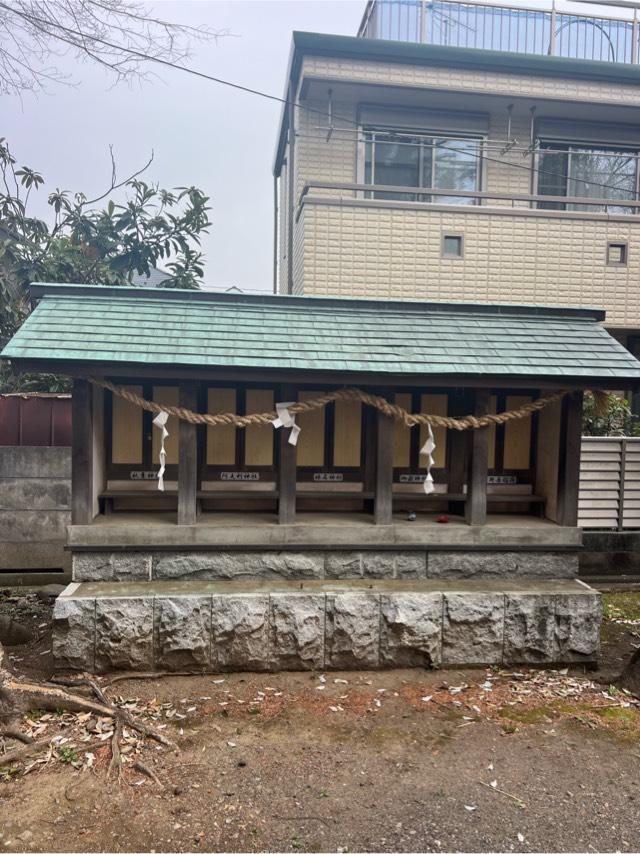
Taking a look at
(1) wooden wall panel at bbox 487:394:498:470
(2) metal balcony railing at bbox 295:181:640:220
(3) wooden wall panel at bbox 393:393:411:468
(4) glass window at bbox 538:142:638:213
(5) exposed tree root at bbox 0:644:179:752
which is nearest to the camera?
(5) exposed tree root at bbox 0:644:179:752

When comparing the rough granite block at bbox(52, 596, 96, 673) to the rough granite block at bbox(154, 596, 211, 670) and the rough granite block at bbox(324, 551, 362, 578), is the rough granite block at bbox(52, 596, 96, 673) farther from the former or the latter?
the rough granite block at bbox(324, 551, 362, 578)

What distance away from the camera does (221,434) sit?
23.5 feet

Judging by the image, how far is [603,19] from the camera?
1248 centimetres

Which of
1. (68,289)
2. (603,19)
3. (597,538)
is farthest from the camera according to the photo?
(603,19)

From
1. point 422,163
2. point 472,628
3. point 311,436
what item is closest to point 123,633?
point 311,436

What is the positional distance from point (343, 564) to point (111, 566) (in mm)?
2592

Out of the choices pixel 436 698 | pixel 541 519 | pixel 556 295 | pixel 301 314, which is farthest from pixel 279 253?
pixel 436 698

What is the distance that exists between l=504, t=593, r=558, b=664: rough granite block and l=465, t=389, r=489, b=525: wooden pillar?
3.16ft

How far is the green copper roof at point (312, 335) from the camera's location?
6.20 metres

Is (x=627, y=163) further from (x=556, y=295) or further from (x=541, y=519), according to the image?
(x=541, y=519)

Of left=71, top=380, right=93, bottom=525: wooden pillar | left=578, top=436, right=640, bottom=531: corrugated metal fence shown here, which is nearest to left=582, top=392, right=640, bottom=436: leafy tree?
left=578, top=436, right=640, bottom=531: corrugated metal fence

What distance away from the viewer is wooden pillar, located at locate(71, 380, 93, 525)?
21.0ft

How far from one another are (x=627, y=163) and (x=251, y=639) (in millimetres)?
12351

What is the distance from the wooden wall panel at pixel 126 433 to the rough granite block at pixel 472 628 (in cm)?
398
